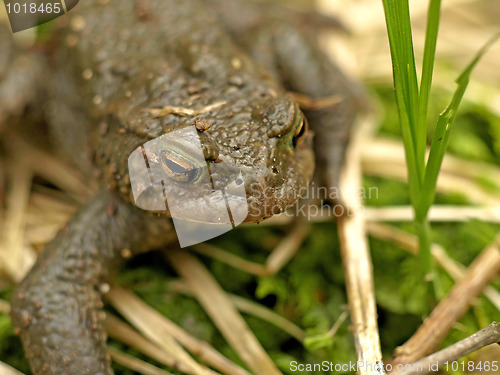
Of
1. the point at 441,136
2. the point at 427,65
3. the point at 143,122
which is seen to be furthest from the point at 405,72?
the point at 143,122

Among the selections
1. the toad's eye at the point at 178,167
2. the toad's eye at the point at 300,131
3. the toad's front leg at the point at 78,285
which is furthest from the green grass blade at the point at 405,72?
the toad's front leg at the point at 78,285

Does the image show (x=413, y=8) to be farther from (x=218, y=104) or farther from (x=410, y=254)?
(x=218, y=104)

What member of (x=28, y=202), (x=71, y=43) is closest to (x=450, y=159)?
(x=71, y=43)

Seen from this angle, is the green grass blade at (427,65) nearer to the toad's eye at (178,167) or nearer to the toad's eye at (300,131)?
the toad's eye at (300,131)
